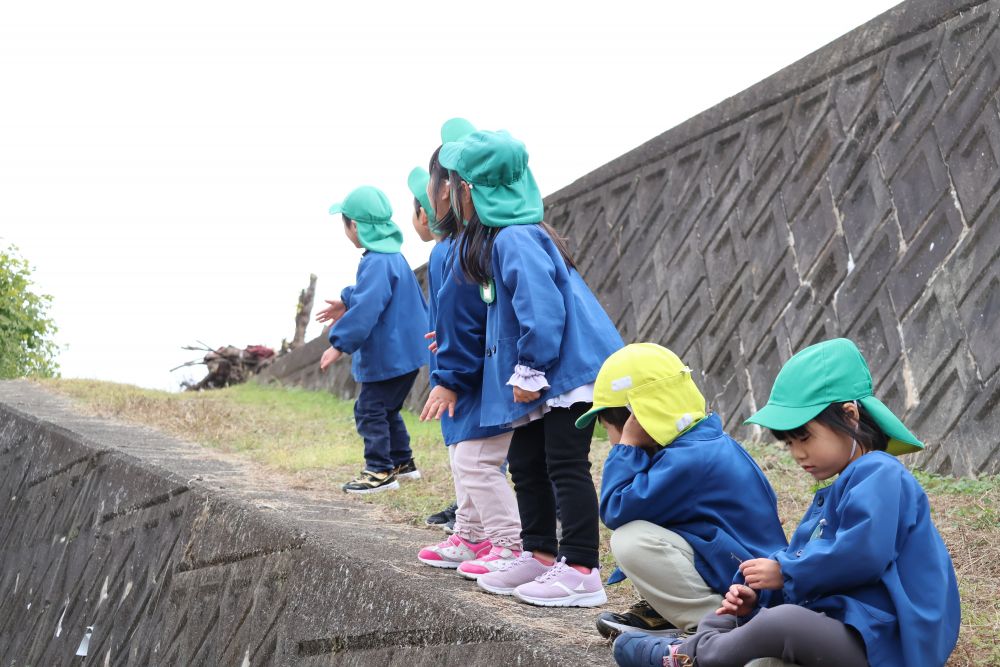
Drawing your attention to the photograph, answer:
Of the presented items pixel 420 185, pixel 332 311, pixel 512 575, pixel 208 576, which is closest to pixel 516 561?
pixel 512 575

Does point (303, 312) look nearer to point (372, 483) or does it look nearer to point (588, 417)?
point (372, 483)

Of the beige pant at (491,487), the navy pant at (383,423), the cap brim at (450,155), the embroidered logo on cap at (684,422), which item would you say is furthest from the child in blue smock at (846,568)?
the navy pant at (383,423)

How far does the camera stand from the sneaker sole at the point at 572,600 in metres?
2.88

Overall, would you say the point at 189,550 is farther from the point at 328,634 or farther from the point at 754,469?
the point at 754,469

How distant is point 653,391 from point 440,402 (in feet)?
3.26

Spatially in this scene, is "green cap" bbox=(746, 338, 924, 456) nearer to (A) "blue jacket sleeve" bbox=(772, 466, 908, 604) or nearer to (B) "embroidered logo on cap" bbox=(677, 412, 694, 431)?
(A) "blue jacket sleeve" bbox=(772, 466, 908, 604)

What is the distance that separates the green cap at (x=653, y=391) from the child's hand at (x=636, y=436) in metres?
0.03

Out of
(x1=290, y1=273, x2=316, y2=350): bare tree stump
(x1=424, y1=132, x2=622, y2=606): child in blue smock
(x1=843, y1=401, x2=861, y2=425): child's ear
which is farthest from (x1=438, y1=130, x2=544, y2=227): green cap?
(x1=290, y1=273, x2=316, y2=350): bare tree stump

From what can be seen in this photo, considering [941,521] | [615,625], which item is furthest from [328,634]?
[941,521]

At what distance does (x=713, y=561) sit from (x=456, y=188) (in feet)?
5.08

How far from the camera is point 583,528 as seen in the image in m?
2.95

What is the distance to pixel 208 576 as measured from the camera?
4.14 metres

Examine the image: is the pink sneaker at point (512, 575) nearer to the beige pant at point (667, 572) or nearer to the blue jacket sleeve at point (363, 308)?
the beige pant at point (667, 572)

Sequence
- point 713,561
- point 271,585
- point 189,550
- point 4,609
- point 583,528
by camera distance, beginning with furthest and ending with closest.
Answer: point 4,609 → point 189,550 → point 271,585 → point 583,528 → point 713,561
